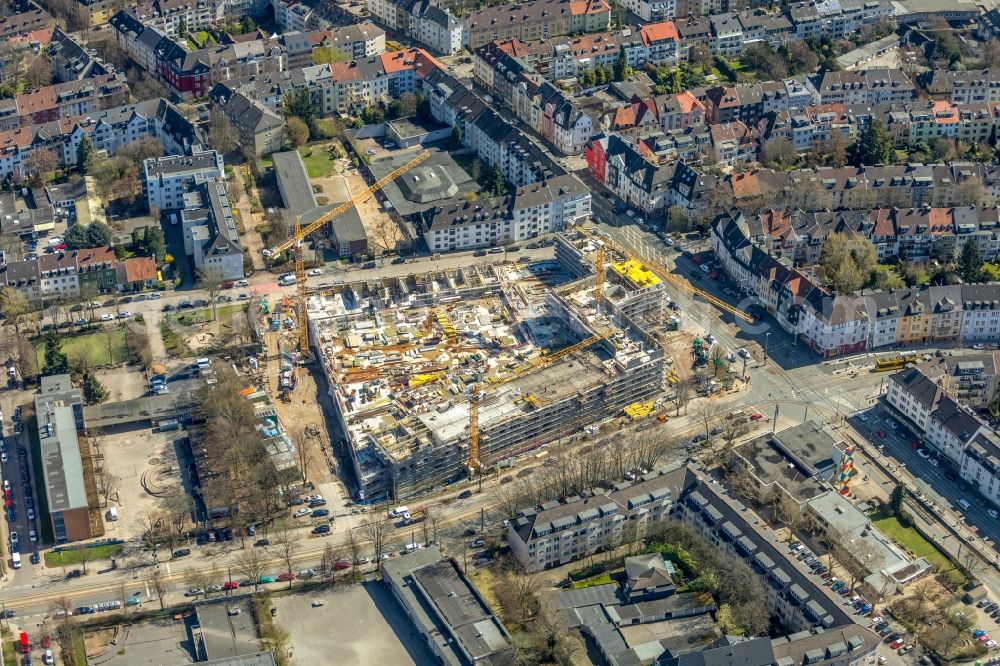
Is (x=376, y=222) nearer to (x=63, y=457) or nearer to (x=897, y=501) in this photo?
(x=63, y=457)

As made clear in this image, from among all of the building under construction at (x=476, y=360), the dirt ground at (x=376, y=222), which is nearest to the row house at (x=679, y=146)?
the building under construction at (x=476, y=360)

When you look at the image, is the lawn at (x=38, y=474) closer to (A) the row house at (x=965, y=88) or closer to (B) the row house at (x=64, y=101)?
(B) the row house at (x=64, y=101)

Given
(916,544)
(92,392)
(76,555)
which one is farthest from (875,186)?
(76,555)

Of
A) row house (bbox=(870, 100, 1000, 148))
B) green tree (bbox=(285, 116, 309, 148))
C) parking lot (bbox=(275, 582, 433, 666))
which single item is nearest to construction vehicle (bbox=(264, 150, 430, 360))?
green tree (bbox=(285, 116, 309, 148))

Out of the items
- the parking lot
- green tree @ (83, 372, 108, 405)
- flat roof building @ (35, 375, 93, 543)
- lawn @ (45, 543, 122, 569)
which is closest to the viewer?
the parking lot

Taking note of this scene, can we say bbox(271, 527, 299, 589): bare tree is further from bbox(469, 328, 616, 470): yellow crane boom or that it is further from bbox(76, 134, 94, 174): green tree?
bbox(76, 134, 94, 174): green tree

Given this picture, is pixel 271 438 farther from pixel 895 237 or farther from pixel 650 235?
pixel 895 237

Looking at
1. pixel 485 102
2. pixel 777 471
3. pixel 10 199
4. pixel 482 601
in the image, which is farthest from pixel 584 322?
pixel 10 199
